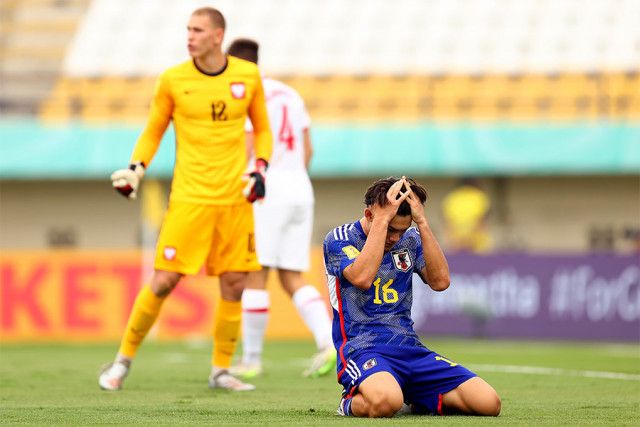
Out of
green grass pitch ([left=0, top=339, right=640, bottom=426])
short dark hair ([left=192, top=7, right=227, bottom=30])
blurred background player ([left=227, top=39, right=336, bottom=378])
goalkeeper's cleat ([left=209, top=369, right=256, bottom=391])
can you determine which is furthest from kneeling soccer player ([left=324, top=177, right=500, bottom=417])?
blurred background player ([left=227, top=39, right=336, bottom=378])

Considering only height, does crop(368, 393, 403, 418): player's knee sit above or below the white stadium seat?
below

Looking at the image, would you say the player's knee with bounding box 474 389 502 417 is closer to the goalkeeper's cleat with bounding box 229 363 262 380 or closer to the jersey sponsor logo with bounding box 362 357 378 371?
the jersey sponsor logo with bounding box 362 357 378 371

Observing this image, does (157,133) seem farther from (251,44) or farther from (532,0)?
(532,0)

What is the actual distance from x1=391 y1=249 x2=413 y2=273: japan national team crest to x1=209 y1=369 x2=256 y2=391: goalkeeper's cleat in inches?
78.0

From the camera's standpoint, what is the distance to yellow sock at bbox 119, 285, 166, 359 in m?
8.02

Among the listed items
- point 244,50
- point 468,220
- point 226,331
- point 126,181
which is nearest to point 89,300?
point 468,220

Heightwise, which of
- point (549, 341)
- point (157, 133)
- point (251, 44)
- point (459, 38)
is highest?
point (459, 38)

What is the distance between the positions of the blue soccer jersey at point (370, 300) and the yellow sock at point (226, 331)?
→ 185cm

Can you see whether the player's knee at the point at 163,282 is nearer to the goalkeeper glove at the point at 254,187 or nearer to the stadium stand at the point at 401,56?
the goalkeeper glove at the point at 254,187

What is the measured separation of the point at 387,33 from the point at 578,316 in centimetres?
881

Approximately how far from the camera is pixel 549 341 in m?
15.3

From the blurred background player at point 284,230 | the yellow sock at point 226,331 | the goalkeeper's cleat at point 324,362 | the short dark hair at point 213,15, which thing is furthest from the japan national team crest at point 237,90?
the goalkeeper's cleat at point 324,362

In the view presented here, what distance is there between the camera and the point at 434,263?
251 inches

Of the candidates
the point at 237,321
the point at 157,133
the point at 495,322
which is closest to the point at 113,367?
the point at 237,321
